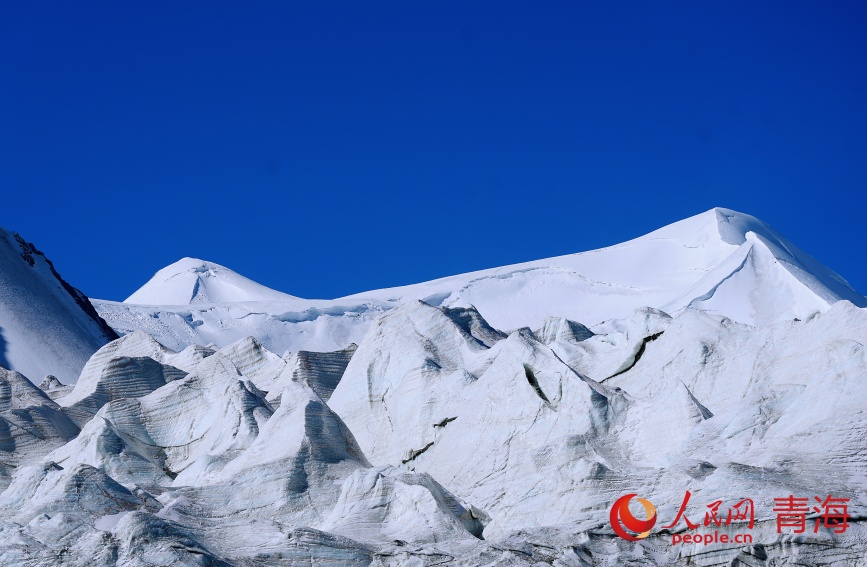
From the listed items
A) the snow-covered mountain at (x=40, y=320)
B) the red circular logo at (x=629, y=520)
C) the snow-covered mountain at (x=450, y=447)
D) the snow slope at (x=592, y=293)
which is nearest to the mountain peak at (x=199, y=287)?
the snow slope at (x=592, y=293)

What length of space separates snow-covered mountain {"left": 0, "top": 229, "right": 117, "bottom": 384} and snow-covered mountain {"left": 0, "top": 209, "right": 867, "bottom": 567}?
375 inches

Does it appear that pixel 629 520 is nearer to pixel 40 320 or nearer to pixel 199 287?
pixel 40 320

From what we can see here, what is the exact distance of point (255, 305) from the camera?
56312 millimetres

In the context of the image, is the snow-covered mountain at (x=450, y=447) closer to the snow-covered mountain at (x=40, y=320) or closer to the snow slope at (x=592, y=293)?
the snow-covered mountain at (x=40, y=320)

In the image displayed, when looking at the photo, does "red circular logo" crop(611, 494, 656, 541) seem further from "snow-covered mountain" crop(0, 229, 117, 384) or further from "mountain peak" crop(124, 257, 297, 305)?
"mountain peak" crop(124, 257, 297, 305)

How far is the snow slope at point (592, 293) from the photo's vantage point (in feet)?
150

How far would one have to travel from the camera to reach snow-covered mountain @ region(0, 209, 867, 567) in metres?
13.9

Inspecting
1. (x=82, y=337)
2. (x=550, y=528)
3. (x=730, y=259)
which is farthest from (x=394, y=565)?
(x=730, y=259)

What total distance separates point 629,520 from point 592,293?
39776 millimetres

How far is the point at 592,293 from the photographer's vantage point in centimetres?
5366

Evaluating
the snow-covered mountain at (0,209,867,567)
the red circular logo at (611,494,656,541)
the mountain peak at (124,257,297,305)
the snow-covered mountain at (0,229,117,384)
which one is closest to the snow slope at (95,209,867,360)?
the snow-covered mountain at (0,229,117,384)

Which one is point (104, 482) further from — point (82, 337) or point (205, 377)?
point (82, 337)

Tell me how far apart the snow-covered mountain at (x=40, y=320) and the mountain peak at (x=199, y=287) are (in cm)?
2364

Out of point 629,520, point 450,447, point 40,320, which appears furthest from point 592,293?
point 629,520
